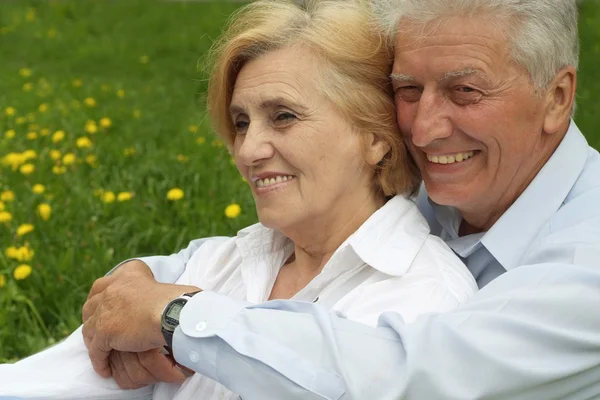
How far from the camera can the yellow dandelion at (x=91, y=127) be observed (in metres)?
5.79

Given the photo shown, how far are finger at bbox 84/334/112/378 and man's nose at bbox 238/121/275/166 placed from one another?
66 cm

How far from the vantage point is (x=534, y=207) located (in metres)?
2.58

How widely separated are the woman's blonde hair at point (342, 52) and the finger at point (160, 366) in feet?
2.61

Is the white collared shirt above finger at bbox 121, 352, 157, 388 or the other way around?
above

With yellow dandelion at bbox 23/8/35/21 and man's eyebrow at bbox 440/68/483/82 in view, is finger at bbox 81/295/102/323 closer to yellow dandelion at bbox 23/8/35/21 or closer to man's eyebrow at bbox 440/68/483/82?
man's eyebrow at bbox 440/68/483/82

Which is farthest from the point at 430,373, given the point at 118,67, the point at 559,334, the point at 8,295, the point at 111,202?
the point at 118,67

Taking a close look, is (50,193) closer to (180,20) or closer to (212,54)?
(212,54)

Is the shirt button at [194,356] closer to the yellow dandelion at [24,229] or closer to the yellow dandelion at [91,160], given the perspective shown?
the yellow dandelion at [24,229]

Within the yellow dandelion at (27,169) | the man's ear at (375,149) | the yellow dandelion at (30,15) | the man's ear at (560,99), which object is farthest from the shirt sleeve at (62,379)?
the yellow dandelion at (30,15)

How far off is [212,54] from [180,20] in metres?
7.52

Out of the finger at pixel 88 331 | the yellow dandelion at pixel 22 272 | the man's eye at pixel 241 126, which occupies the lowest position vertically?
the yellow dandelion at pixel 22 272

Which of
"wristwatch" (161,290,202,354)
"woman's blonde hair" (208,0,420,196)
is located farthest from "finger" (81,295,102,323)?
"woman's blonde hair" (208,0,420,196)

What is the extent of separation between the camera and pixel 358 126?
263 cm

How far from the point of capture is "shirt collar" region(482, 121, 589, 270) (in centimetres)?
255
